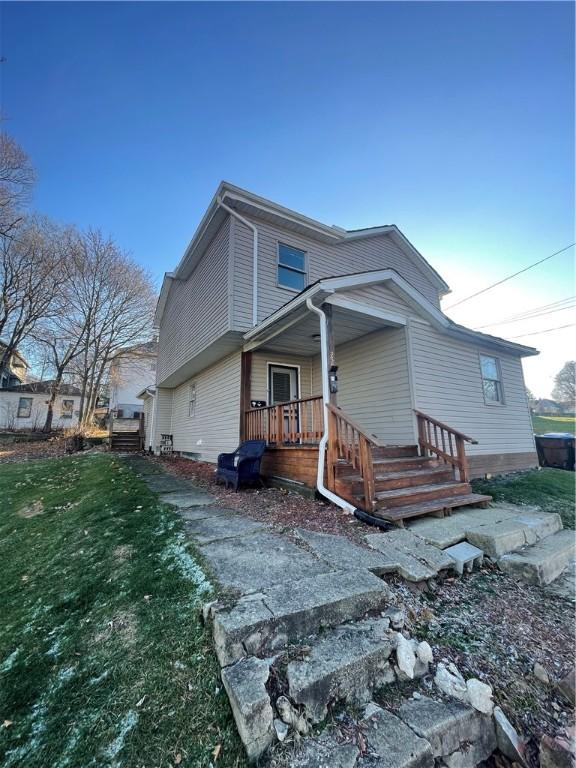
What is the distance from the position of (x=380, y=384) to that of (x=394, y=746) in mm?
5753

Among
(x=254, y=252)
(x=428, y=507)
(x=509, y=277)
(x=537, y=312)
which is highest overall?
(x=509, y=277)

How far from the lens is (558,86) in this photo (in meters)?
6.30

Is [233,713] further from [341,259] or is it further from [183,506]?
[341,259]

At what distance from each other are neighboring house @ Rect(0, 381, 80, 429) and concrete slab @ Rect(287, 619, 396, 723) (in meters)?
27.5

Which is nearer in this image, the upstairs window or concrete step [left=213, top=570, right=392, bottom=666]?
concrete step [left=213, top=570, right=392, bottom=666]

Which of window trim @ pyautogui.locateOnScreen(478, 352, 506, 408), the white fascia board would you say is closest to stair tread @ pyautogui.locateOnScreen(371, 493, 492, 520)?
the white fascia board

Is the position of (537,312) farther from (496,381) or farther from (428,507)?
(428,507)

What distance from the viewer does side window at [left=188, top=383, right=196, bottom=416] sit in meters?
11.5

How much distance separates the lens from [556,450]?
909 centimetres

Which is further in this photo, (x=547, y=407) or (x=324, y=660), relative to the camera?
(x=547, y=407)

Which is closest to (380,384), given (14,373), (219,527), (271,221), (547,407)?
(219,527)

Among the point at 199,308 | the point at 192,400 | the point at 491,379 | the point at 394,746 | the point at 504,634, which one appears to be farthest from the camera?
the point at 192,400

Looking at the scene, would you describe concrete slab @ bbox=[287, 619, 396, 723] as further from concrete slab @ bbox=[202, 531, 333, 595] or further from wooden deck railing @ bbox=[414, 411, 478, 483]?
wooden deck railing @ bbox=[414, 411, 478, 483]

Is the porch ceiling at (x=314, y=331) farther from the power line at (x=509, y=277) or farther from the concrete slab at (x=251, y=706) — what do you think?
the power line at (x=509, y=277)
